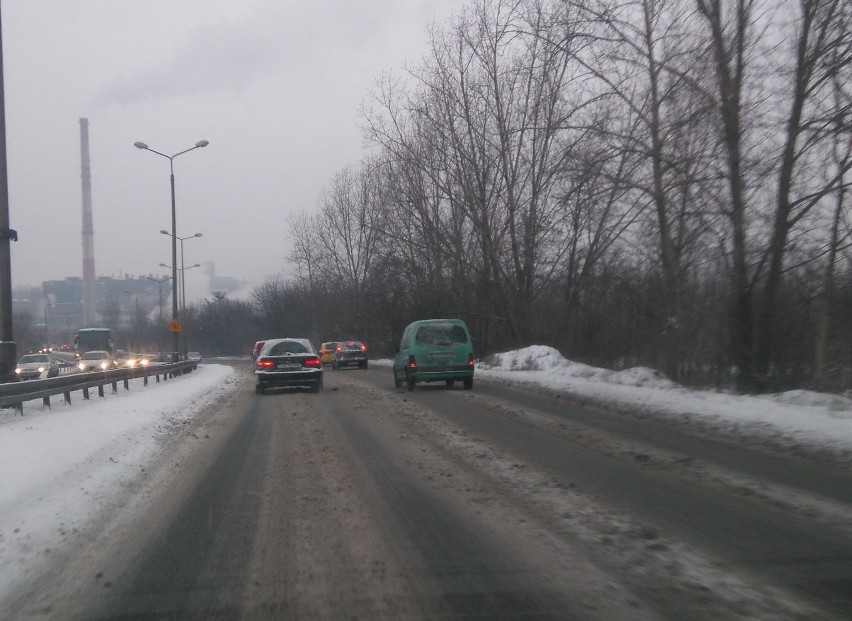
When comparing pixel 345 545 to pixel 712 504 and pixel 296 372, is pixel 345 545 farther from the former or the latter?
pixel 296 372

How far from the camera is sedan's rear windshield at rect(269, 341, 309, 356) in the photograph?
25453mm

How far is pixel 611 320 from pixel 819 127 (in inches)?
545

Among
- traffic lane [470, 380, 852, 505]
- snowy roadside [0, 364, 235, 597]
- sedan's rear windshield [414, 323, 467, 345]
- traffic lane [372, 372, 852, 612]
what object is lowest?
traffic lane [372, 372, 852, 612]

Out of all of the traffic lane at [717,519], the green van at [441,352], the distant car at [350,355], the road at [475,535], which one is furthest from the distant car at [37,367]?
the traffic lane at [717,519]

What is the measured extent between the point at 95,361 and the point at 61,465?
32868mm

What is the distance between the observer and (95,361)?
40.6 metres

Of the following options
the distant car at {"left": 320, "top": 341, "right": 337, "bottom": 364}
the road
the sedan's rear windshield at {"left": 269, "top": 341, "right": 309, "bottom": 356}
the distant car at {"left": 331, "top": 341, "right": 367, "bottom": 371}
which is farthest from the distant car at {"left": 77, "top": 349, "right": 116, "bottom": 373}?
the road

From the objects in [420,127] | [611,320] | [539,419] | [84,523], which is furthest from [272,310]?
[84,523]

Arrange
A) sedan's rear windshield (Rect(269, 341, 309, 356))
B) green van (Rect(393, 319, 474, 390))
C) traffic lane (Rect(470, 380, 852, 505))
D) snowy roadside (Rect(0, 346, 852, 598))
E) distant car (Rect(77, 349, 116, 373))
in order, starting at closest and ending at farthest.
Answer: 1. snowy roadside (Rect(0, 346, 852, 598))
2. traffic lane (Rect(470, 380, 852, 505))
3. green van (Rect(393, 319, 474, 390))
4. sedan's rear windshield (Rect(269, 341, 309, 356))
5. distant car (Rect(77, 349, 116, 373))

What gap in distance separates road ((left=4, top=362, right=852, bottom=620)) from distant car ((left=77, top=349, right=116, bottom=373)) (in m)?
29.0

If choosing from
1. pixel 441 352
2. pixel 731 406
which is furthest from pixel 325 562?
pixel 441 352

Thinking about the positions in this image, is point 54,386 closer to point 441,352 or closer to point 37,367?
point 441,352

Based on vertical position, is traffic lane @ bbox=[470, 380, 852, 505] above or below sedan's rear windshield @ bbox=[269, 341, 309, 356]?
below

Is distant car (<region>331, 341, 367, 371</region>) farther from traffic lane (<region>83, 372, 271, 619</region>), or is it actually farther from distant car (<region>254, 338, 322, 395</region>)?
traffic lane (<region>83, 372, 271, 619</region>)
